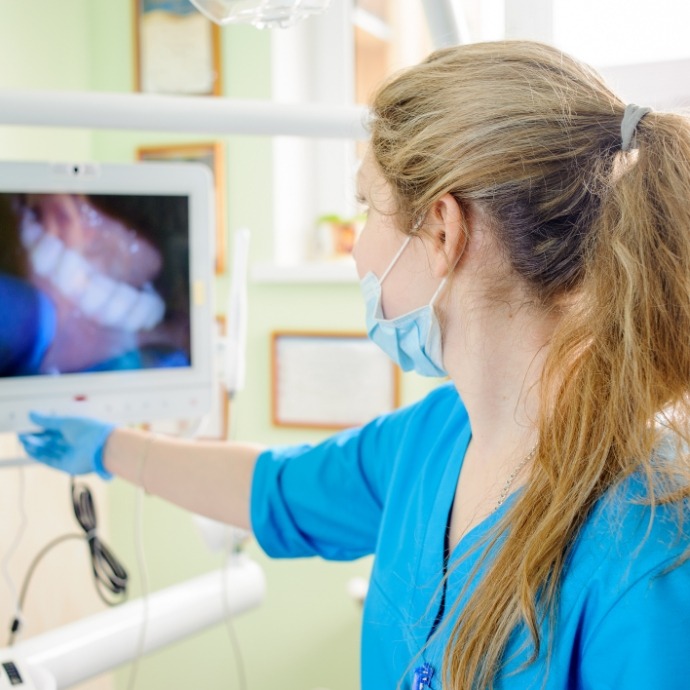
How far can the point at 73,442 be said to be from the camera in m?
1.27

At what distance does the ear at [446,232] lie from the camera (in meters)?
0.86

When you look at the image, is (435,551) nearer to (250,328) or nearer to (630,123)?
(630,123)

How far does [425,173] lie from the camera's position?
34.3 inches

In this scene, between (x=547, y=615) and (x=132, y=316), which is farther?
(x=132, y=316)

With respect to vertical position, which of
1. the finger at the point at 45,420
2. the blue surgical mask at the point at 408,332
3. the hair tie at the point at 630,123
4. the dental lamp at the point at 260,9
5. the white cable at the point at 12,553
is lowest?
the white cable at the point at 12,553

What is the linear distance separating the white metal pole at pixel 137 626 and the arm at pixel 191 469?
250mm

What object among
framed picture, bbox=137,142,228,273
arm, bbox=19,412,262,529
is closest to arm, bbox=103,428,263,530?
arm, bbox=19,412,262,529

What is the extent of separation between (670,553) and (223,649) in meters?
1.70

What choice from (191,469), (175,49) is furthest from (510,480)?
(175,49)

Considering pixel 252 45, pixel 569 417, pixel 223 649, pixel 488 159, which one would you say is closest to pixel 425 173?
pixel 488 159

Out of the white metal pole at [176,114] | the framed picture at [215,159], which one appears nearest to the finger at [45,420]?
the white metal pole at [176,114]

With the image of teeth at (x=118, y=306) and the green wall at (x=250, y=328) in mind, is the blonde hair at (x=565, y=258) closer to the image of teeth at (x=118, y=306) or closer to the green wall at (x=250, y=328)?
the image of teeth at (x=118, y=306)

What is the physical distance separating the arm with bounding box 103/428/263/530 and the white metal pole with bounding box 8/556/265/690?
25 cm

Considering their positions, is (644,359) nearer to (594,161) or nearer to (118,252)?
(594,161)
